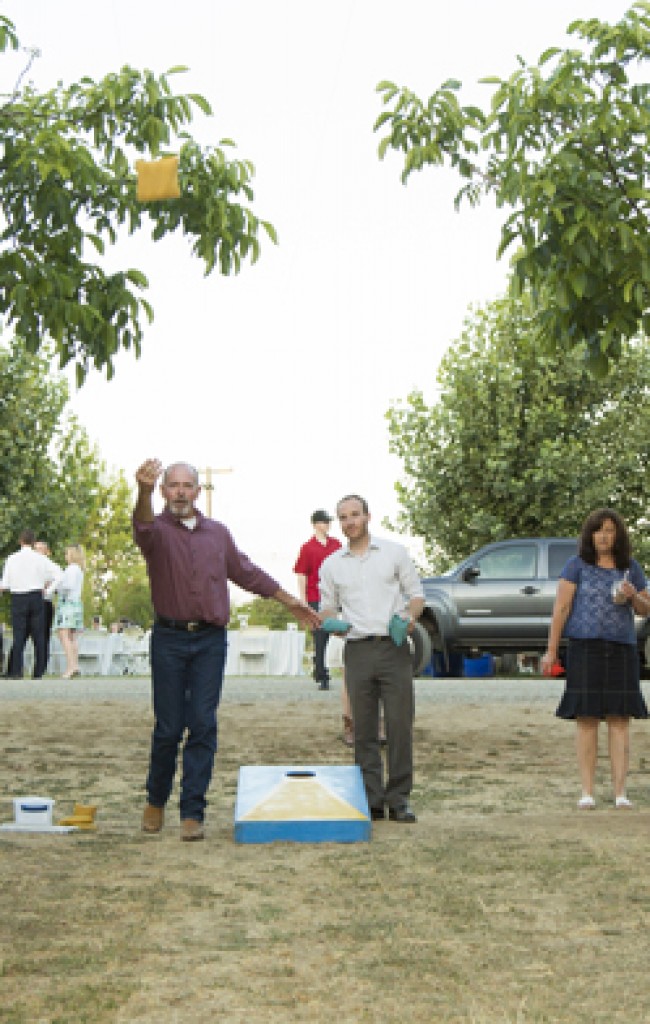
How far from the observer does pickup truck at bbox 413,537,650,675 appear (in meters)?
23.6

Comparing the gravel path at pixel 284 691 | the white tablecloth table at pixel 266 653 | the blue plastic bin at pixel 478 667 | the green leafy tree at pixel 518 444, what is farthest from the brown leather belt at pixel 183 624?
the green leafy tree at pixel 518 444

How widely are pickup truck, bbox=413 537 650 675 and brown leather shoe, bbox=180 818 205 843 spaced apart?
49.9ft

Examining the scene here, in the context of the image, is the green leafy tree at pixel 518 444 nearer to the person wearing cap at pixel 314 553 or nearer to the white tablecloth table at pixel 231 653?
the white tablecloth table at pixel 231 653

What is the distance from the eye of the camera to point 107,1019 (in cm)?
446

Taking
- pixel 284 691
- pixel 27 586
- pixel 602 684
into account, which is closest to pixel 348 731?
pixel 602 684

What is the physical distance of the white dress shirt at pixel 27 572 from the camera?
21906 mm

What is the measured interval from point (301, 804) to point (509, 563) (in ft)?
52.0

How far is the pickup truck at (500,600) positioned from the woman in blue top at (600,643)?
13.3 metres

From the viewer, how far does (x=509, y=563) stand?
78.7ft

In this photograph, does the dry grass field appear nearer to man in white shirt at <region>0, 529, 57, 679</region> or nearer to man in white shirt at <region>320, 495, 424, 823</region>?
man in white shirt at <region>320, 495, 424, 823</region>

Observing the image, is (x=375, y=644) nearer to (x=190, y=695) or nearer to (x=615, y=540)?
(x=190, y=695)

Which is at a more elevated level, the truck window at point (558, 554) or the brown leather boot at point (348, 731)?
the truck window at point (558, 554)

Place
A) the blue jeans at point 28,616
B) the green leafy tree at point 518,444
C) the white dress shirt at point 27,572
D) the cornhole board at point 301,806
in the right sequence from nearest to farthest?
the cornhole board at point 301,806 < the white dress shirt at point 27,572 < the blue jeans at point 28,616 < the green leafy tree at point 518,444

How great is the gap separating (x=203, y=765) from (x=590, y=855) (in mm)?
2070
